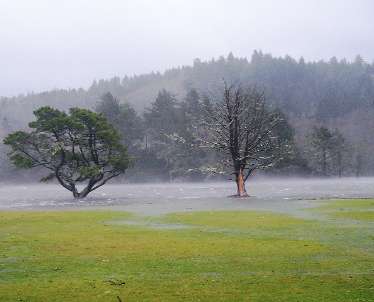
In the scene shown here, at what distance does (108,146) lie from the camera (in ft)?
152

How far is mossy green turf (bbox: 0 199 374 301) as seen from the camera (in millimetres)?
7457

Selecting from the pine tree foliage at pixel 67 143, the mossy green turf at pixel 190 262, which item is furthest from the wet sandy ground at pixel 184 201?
the mossy green turf at pixel 190 262

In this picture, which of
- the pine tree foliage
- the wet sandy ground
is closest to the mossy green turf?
the wet sandy ground

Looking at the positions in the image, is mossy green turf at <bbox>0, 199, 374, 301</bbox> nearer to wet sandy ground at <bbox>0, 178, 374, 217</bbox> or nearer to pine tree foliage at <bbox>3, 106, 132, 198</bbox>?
wet sandy ground at <bbox>0, 178, 374, 217</bbox>

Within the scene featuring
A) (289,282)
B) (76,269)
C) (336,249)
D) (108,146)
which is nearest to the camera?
(289,282)

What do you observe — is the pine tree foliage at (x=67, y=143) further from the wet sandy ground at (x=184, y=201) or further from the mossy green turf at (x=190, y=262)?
the mossy green turf at (x=190, y=262)

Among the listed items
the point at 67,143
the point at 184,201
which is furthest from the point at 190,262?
the point at 67,143

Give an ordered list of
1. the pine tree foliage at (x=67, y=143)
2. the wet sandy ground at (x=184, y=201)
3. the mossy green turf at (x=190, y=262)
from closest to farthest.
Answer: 1. the mossy green turf at (x=190, y=262)
2. the wet sandy ground at (x=184, y=201)
3. the pine tree foliage at (x=67, y=143)

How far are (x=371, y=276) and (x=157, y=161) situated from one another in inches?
3907

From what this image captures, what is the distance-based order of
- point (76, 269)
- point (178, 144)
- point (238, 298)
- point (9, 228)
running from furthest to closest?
point (178, 144)
point (9, 228)
point (76, 269)
point (238, 298)

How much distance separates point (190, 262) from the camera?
10000mm

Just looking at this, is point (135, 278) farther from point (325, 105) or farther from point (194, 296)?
point (325, 105)

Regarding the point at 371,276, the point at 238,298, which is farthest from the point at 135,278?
the point at 371,276

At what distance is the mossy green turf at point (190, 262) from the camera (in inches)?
294
